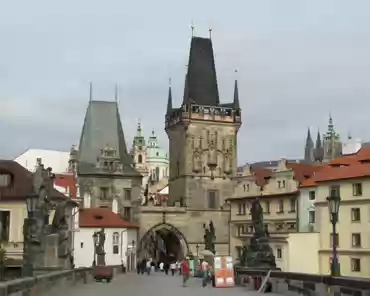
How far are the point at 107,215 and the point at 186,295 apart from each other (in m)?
54.6

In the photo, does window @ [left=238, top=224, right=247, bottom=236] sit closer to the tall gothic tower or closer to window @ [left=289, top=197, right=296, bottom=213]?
the tall gothic tower

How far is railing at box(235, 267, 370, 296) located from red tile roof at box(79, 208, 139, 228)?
147 ft

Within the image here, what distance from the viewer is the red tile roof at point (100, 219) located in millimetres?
71750

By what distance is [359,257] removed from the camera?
169ft

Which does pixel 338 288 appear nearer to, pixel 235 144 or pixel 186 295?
pixel 186 295

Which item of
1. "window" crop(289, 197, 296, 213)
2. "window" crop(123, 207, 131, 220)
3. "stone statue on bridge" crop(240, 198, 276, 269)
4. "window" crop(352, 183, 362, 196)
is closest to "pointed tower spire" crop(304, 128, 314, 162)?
"window" crop(123, 207, 131, 220)

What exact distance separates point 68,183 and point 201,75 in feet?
81.4

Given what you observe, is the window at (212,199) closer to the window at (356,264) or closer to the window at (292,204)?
the window at (292,204)

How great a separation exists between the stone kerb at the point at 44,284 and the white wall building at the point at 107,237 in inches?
1502

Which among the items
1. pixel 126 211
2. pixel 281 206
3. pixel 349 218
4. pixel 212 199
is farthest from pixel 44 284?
pixel 212 199

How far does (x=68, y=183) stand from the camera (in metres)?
77.3

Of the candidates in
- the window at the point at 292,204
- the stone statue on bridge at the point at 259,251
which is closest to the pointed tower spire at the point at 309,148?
the window at the point at 292,204

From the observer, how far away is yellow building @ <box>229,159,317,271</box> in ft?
Result: 207

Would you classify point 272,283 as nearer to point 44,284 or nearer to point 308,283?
point 308,283
